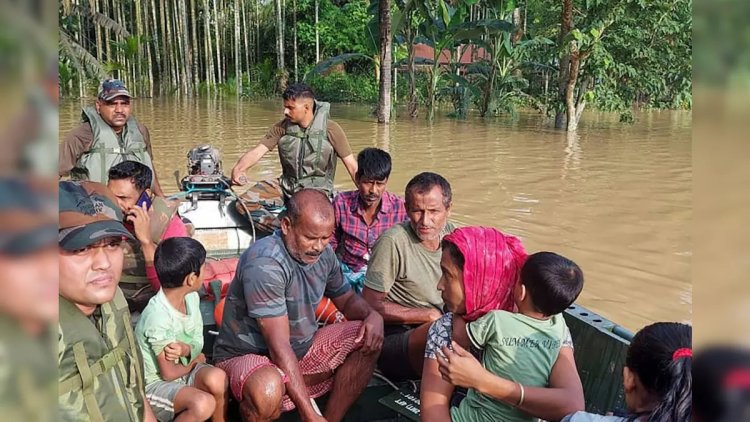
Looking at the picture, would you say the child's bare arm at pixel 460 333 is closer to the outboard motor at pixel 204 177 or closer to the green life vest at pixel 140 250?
the green life vest at pixel 140 250

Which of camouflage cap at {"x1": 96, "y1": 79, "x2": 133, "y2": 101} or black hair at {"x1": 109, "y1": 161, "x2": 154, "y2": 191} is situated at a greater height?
camouflage cap at {"x1": 96, "y1": 79, "x2": 133, "y2": 101}

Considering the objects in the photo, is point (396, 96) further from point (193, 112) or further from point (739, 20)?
point (739, 20)

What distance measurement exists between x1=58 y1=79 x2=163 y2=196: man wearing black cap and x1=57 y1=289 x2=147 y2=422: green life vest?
276cm

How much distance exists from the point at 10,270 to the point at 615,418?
1.54 meters

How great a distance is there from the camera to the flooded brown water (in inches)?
223

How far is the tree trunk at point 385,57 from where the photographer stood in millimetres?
14484

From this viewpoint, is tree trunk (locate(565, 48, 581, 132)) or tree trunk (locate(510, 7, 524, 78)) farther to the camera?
tree trunk (locate(510, 7, 524, 78))

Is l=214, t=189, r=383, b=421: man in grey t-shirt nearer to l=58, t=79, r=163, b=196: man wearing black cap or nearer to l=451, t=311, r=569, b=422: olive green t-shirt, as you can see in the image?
l=451, t=311, r=569, b=422: olive green t-shirt

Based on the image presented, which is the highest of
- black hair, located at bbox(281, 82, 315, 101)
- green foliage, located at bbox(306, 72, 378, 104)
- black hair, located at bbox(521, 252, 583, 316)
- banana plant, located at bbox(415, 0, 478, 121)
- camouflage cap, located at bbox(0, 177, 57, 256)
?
banana plant, located at bbox(415, 0, 478, 121)

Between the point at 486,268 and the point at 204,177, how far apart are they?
3.23 meters

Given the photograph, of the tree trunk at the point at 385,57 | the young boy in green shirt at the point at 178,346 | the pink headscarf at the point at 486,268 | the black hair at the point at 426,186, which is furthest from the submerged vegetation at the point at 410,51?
the young boy in green shirt at the point at 178,346

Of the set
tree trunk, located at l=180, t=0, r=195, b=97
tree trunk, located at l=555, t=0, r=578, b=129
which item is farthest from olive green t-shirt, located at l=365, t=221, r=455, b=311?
tree trunk, located at l=180, t=0, r=195, b=97

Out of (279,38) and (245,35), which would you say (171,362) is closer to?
(279,38)

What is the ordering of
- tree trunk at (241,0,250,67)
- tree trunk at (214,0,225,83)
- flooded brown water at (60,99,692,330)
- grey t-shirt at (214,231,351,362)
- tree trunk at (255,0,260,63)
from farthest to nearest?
tree trunk at (255,0,260,63) → tree trunk at (241,0,250,67) → tree trunk at (214,0,225,83) → flooded brown water at (60,99,692,330) → grey t-shirt at (214,231,351,362)
